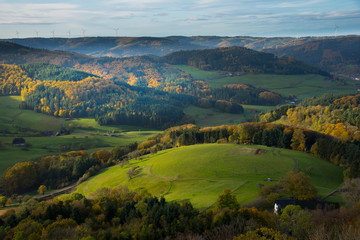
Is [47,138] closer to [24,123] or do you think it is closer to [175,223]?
[24,123]

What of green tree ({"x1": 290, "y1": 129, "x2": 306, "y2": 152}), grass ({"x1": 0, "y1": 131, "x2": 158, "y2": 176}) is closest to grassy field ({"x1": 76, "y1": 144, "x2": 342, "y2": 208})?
green tree ({"x1": 290, "y1": 129, "x2": 306, "y2": 152})

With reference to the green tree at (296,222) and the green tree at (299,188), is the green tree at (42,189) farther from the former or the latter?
the green tree at (296,222)

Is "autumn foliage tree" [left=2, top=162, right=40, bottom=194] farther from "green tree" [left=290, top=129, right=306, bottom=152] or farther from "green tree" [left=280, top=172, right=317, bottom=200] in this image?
"green tree" [left=290, top=129, right=306, bottom=152]

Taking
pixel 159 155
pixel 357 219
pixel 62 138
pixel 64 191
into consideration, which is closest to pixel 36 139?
pixel 62 138

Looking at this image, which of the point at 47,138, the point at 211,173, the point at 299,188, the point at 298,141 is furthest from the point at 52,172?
the point at 298,141

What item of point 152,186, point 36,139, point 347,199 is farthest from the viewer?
point 36,139

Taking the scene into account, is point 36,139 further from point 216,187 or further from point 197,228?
point 197,228
